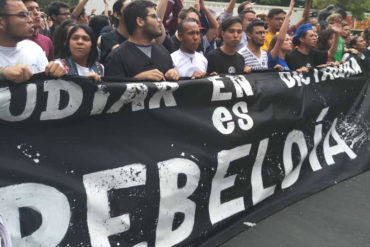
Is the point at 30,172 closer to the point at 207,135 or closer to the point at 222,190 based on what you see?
the point at 207,135

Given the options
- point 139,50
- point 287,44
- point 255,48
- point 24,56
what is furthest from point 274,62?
point 24,56

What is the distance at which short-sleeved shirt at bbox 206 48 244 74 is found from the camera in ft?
13.2

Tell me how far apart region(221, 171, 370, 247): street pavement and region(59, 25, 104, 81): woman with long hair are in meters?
1.76

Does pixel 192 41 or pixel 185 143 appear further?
pixel 192 41

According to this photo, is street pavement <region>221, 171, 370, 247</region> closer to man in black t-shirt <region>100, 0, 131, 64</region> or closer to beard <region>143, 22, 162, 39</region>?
beard <region>143, 22, 162, 39</region>

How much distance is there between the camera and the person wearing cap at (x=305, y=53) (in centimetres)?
494

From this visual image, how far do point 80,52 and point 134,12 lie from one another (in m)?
0.58

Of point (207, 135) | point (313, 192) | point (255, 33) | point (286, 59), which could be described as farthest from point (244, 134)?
point (286, 59)

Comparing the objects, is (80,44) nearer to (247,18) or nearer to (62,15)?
(62,15)

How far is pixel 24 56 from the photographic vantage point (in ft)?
9.88

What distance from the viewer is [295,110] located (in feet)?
13.0

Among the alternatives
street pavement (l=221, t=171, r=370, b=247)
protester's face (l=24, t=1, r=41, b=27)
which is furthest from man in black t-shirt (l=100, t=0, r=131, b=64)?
street pavement (l=221, t=171, r=370, b=247)

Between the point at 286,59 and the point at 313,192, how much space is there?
1742 mm

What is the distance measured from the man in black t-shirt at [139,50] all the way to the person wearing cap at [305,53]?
204 cm
